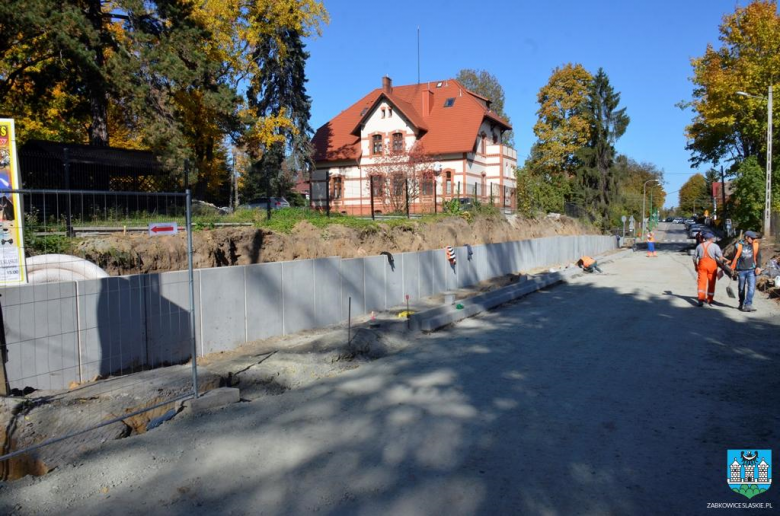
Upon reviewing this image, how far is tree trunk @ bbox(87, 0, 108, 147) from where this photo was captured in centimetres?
1930

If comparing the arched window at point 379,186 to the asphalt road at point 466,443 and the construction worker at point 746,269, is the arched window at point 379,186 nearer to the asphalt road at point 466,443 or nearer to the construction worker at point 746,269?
the construction worker at point 746,269

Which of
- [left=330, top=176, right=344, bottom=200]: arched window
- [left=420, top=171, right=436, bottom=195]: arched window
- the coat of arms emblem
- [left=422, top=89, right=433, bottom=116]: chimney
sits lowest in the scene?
the coat of arms emblem

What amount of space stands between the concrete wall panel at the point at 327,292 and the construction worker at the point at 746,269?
982 cm

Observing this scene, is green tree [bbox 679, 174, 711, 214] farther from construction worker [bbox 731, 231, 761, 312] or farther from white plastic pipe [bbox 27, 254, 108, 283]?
white plastic pipe [bbox 27, 254, 108, 283]

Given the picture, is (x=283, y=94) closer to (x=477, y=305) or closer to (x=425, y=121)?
(x=425, y=121)

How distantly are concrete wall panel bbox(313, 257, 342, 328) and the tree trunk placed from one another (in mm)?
12311

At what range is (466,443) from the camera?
553 centimetres

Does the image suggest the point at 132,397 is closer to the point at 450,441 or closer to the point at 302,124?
the point at 450,441

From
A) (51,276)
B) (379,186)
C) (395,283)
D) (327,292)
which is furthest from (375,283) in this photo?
(379,186)

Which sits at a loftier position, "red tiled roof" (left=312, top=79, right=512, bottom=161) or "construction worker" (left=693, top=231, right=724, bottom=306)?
"red tiled roof" (left=312, top=79, right=512, bottom=161)

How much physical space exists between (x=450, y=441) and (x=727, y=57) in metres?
39.9

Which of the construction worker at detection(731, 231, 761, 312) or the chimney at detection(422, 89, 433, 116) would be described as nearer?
the construction worker at detection(731, 231, 761, 312)

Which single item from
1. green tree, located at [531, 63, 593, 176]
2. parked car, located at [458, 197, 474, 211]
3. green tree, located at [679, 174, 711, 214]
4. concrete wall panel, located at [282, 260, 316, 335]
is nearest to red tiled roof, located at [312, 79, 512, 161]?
green tree, located at [531, 63, 593, 176]

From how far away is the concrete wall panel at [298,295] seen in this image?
10828mm
